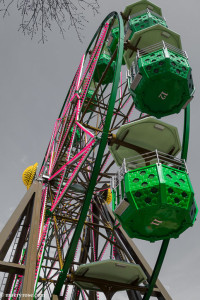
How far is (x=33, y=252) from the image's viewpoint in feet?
33.1

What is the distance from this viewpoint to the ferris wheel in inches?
346

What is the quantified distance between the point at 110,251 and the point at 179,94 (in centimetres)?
767

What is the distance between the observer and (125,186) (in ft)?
28.9

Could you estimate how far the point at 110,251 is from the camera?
46.0 ft

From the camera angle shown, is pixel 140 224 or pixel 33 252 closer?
pixel 140 224

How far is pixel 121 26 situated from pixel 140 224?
Answer: 7.89 m

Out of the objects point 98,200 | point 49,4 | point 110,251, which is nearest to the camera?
point 49,4

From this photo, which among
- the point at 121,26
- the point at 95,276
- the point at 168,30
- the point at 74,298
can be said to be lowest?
the point at 74,298

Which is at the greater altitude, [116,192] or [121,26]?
[121,26]

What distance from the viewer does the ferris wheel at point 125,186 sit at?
880 centimetres

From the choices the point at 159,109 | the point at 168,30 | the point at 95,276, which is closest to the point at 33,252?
the point at 95,276

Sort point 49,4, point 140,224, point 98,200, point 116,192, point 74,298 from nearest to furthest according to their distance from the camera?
point 49,4
point 140,224
point 116,192
point 74,298
point 98,200

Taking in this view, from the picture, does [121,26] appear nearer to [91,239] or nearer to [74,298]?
[91,239]

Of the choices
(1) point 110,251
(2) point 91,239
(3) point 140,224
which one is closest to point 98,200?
(2) point 91,239
